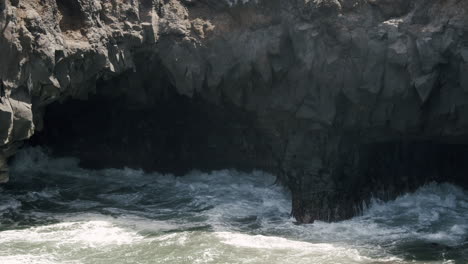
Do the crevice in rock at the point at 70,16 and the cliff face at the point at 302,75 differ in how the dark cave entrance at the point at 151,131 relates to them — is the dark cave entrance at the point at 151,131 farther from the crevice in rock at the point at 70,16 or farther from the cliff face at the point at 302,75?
the crevice in rock at the point at 70,16

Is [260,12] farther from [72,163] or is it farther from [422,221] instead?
[72,163]

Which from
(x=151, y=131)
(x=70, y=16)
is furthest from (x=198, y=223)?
(x=70, y=16)

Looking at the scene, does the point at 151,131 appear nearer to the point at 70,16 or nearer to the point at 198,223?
the point at 198,223

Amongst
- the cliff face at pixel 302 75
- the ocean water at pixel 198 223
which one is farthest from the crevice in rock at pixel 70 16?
the ocean water at pixel 198 223

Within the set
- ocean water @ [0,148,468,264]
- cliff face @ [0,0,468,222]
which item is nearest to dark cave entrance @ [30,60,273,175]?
cliff face @ [0,0,468,222]

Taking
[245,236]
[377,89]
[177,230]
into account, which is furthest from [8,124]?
[377,89]
